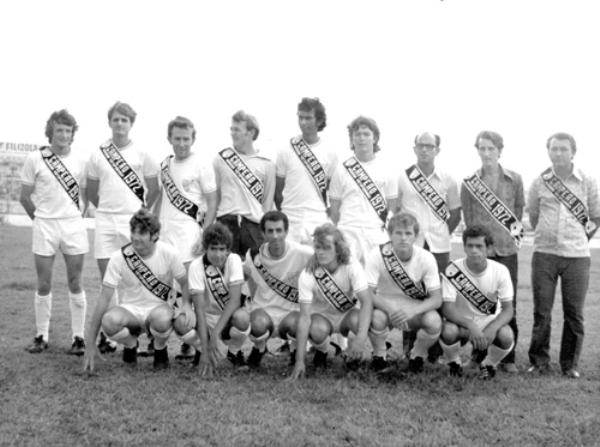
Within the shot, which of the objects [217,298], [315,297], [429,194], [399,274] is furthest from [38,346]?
[429,194]

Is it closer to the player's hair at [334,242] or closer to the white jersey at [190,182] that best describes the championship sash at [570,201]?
the player's hair at [334,242]

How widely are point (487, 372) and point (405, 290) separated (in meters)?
0.90

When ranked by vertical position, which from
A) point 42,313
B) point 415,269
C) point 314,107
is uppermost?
point 314,107

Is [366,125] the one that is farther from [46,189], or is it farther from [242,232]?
[46,189]

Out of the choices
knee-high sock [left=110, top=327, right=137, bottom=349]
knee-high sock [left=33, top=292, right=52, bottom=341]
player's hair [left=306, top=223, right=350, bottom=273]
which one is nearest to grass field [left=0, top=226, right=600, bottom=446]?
knee-high sock [left=110, top=327, right=137, bottom=349]

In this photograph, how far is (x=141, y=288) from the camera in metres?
5.40

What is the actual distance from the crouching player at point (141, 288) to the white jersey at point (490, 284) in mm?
2091

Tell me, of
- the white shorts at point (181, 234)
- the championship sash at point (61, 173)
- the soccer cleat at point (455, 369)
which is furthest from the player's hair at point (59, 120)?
the soccer cleat at point (455, 369)

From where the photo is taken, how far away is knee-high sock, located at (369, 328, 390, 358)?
517 centimetres

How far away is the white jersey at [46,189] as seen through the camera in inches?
231

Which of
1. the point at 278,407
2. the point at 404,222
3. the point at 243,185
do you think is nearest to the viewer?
the point at 278,407

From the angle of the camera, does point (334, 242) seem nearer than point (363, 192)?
Yes

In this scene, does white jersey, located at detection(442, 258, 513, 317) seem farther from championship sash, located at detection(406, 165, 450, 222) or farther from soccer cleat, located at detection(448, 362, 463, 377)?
championship sash, located at detection(406, 165, 450, 222)

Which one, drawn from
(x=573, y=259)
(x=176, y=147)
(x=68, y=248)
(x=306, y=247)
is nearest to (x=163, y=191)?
(x=176, y=147)
